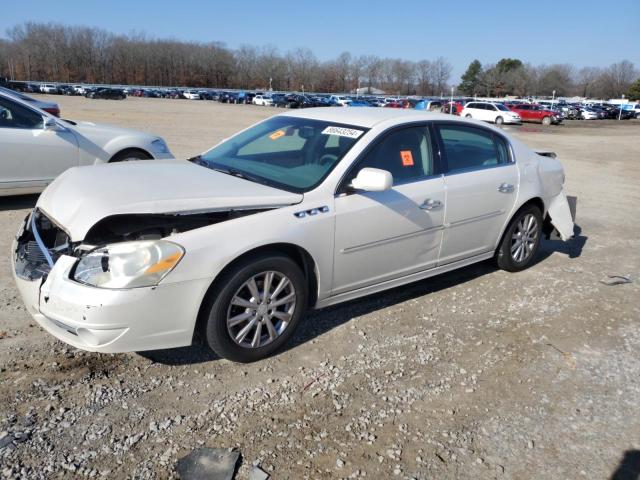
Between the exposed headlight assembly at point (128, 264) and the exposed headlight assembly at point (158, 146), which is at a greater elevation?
the exposed headlight assembly at point (158, 146)

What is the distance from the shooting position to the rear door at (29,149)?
6.86 meters

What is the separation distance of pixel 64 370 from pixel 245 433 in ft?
4.28

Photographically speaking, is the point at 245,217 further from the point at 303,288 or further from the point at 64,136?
the point at 64,136

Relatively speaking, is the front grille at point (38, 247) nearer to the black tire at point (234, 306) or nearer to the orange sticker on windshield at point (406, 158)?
the black tire at point (234, 306)

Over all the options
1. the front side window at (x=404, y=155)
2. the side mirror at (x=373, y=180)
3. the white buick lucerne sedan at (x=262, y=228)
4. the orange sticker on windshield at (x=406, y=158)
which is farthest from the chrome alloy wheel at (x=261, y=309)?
the orange sticker on windshield at (x=406, y=158)

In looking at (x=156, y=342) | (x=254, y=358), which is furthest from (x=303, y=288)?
(x=156, y=342)

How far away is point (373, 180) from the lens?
3.73m

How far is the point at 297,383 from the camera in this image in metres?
3.49

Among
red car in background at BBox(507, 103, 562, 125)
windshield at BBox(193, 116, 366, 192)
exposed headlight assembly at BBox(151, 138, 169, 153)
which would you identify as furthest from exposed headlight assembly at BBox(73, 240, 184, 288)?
red car in background at BBox(507, 103, 562, 125)

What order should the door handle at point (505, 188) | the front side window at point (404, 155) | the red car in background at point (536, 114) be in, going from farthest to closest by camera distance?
the red car in background at point (536, 114), the door handle at point (505, 188), the front side window at point (404, 155)

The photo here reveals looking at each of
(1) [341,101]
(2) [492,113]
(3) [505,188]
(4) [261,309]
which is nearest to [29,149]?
(4) [261,309]

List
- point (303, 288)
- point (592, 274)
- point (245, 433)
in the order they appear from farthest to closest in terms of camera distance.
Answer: point (592, 274) < point (303, 288) < point (245, 433)

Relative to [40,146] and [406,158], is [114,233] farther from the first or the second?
[40,146]

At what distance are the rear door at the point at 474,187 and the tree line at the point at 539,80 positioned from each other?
5761 inches
